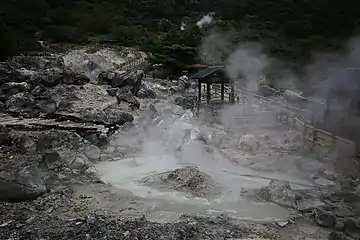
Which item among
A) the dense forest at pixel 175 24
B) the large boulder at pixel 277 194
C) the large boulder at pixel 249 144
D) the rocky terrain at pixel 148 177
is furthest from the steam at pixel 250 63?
the large boulder at pixel 277 194

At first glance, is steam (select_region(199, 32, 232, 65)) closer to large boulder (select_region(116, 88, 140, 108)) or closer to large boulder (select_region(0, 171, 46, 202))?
large boulder (select_region(116, 88, 140, 108))

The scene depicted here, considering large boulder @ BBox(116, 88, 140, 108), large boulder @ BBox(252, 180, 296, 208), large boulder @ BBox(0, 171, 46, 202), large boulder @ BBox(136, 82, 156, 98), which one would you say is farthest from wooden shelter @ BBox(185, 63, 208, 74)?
large boulder @ BBox(0, 171, 46, 202)

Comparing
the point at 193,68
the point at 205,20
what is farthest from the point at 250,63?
the point at 205,20

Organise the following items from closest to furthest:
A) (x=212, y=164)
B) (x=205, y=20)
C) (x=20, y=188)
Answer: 1. (x=20, y=188)
2. (x=212, y=164)
3. (x=205, y=20)

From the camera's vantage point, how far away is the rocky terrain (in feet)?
30.0

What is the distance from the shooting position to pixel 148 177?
1195 cm

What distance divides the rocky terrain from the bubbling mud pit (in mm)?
32

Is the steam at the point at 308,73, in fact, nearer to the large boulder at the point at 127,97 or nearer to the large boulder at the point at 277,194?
the large boulder at the point at 277,194

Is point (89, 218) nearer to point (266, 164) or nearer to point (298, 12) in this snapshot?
point (266, 164)

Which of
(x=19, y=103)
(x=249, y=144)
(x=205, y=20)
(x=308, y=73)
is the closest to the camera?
(x=249, y=144)

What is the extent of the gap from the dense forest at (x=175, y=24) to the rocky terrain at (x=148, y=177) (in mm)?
4928

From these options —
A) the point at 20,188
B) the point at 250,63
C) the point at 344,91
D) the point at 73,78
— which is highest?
the point at 344,91

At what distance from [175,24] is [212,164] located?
28619 mm

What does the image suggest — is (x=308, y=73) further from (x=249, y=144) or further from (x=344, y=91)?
(x=249, y=144)
